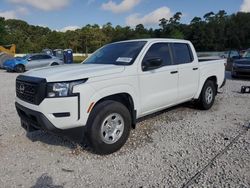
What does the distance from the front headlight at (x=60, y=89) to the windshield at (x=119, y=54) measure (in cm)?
128

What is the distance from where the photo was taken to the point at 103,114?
410 cm

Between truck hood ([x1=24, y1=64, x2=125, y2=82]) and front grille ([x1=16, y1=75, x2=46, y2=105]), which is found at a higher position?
truck hood ([x1=24, y1=64, x2=125, y2=82])

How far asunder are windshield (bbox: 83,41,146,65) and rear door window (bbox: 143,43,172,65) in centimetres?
19

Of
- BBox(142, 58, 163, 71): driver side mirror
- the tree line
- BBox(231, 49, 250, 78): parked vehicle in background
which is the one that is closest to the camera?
BBox(142, 58, 163, 71): driver side mirror

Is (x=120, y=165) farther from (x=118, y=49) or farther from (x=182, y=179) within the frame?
(x=118, y=49)

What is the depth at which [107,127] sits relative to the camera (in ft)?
14.1

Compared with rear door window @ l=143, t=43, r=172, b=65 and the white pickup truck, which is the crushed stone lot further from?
rear door window @ l=143, t=43, r=172, b=65

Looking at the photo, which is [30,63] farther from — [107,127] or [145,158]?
[145,158]

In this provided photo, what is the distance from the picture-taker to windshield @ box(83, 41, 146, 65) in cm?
486

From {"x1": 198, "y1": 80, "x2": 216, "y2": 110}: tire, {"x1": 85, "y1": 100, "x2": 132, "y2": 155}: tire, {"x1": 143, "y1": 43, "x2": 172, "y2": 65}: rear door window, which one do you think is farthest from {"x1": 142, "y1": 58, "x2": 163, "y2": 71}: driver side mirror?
{"x1": 198, "y1": 80, "x2": 216, "y2": 110}: tire

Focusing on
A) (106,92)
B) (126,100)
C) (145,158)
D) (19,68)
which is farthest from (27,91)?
(19,68)

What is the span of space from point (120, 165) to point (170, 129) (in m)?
1.86

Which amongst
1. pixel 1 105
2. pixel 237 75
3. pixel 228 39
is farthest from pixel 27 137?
pixel 228 39

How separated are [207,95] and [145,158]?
11.1ft
